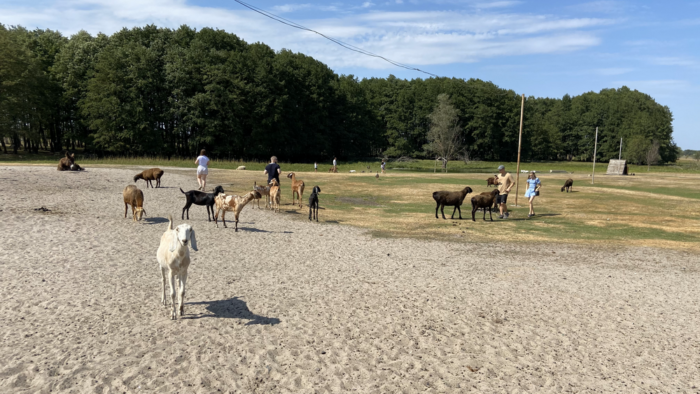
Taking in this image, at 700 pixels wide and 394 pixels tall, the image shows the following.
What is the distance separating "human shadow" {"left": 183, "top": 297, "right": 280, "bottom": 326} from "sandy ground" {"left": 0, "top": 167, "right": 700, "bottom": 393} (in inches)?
1.4

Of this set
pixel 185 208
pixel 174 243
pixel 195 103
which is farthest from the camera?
pixel 195 103

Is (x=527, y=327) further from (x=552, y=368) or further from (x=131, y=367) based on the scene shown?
(x=131, y=367)

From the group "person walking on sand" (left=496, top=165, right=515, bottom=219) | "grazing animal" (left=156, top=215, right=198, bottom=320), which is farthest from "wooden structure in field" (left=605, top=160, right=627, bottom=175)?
"grazing animal" (left=156, top=215, right=198, bottom=320)

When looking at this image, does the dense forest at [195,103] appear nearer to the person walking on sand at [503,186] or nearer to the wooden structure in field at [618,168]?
the wooden structure in field at [618,168]

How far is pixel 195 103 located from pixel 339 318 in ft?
186

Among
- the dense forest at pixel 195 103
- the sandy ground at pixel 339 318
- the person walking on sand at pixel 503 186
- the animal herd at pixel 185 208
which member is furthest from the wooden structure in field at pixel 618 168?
the sandy ground at pixel 339 318

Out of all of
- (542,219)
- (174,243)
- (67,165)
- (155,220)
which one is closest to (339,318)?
(174,243)

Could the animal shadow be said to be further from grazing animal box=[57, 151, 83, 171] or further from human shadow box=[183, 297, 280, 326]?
grazing animal box=[57, 151, 83, 171]

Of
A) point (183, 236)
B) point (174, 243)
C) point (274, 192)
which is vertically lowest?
point (274, 192)

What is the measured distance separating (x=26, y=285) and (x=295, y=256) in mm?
5858

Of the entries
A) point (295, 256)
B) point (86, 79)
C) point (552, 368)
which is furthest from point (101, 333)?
point (86, 79)

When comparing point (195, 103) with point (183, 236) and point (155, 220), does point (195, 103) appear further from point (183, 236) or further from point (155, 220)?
point (183, 236)

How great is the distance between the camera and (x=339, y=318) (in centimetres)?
707

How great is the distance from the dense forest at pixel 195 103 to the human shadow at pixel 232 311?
54653 mm
